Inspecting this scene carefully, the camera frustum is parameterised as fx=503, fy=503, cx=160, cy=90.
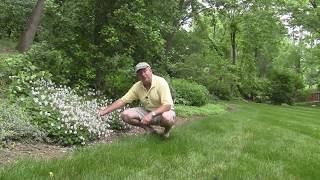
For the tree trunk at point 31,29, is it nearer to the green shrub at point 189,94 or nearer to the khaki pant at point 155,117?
the green shrub at point 189,94

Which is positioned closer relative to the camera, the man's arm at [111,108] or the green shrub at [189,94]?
the man's arm at [111,108]

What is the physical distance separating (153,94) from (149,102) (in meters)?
0.25

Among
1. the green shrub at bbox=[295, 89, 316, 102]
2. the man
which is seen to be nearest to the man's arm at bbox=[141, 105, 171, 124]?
the man

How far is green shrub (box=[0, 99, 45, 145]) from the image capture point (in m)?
7.57

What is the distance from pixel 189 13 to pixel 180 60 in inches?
197

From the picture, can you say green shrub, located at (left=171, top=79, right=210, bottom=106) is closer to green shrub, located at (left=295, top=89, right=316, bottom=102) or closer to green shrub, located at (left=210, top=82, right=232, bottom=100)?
green shrub, located at (left=210, top=82, right=232, bottom=100)

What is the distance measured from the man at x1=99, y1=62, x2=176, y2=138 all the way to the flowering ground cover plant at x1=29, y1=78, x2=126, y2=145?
0.51m

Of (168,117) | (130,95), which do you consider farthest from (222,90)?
Result: (168,117)

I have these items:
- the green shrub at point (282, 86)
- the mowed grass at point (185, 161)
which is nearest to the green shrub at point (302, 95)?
the green shrub at point (282, 86)

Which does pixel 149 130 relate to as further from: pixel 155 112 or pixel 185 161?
pixel 185 161

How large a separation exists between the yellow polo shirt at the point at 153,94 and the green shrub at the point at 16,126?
5.07 feet

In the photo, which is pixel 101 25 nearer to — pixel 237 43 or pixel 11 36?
pixel 11 36

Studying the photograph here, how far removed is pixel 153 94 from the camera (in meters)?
8.41

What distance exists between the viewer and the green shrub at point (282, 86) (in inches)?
1363
